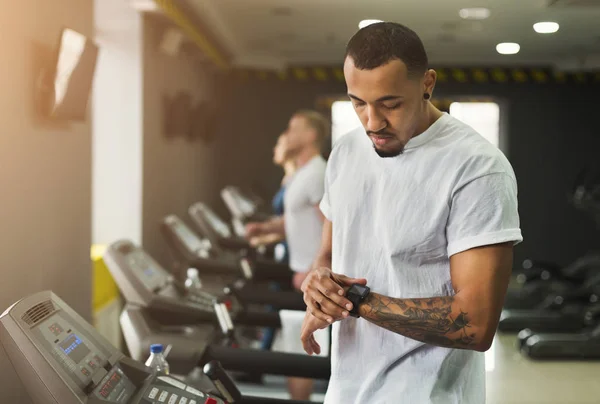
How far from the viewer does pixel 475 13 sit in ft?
7.70

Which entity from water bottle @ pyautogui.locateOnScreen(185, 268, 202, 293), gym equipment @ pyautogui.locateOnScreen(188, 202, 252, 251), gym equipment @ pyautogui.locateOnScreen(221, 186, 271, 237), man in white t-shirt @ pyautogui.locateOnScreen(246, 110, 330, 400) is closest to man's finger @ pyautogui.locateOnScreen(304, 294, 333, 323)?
water bottle @ pyautogui.locateOnScreen(185, 268, 202, 293)

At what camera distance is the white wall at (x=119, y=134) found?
17.1 feet

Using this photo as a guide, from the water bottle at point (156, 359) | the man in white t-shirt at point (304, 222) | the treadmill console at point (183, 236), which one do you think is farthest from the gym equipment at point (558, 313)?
the water bottle at point (156, 359)

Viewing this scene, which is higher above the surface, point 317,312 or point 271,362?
point 317,312

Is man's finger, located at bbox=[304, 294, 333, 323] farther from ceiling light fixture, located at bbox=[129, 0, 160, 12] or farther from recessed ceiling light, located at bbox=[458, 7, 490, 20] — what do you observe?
ceiling light fixture, located at bbox=[129, 0, 160, 12]

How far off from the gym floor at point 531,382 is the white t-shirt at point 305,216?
0.90 meters

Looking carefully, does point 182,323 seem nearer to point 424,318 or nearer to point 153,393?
point 153,393

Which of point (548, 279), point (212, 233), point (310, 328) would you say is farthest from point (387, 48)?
point (548, 279)

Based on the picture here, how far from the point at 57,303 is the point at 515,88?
329 inches

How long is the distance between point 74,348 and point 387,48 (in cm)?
114

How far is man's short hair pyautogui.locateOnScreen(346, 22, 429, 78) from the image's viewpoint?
1.45m

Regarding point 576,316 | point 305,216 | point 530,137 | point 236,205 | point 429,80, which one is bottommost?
point 576,316

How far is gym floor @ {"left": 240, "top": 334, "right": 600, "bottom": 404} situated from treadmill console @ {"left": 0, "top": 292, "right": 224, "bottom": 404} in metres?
2.32

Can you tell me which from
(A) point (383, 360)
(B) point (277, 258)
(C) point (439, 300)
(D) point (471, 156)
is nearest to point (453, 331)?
(C) point (439, 300)
